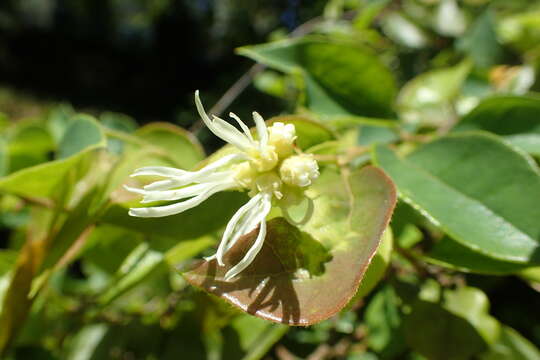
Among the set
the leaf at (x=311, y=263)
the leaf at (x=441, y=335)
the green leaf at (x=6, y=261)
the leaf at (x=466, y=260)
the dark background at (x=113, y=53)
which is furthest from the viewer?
the dark background at (x=113, y=53)

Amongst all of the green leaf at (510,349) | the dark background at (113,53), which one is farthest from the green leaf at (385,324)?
the dark background at (113,53)

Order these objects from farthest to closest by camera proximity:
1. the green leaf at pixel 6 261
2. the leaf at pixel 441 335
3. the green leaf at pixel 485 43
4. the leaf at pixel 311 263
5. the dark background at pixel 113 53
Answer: the dark background at pixel 113 53, the green leaf at pixel 485 43, the green leaf at pixel 6 261, the leaf at pixel 441 335, the leaf at pixel 311 263

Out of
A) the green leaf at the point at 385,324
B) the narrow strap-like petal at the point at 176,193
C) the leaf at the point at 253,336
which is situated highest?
the narrow strap-like petal at the point at 176,193

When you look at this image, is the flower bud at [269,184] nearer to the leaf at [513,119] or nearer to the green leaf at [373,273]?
the green leaf at [373,273]

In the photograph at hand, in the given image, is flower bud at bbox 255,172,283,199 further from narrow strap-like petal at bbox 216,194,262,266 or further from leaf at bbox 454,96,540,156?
leaf at bbox 454,96,540,156

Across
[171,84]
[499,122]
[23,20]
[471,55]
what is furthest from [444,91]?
[23,20]

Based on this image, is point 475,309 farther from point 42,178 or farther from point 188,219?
point 42,178
